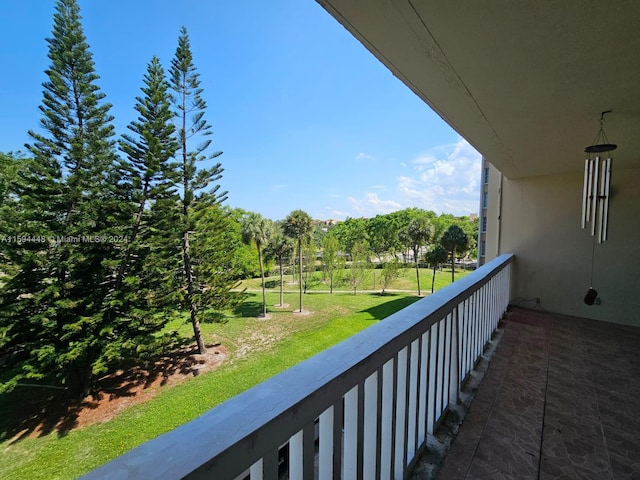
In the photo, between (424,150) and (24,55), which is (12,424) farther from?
(424,150)

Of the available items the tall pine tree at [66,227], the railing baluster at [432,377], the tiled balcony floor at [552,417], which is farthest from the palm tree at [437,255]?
the railing baluster at [432,377]

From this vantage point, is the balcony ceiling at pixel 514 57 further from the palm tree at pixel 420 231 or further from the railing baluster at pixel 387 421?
the palm tree at pixel 420 231

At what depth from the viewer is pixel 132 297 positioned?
25.6 feet

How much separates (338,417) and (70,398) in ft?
33.4

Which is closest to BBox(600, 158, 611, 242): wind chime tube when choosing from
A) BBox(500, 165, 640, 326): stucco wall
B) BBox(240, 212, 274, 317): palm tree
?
BBox(500, 165, 640, 326): stucco wall

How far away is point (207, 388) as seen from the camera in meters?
7.29

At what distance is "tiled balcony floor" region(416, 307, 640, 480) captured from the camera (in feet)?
3.50

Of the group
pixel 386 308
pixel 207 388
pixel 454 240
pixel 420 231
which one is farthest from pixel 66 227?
pixel 420 231

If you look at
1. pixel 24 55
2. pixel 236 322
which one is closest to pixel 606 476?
pixel 24 55

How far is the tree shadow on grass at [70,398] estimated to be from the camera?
6254 millimetres

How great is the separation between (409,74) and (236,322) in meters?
12.3

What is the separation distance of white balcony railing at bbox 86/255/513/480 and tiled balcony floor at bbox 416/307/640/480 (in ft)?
0.63

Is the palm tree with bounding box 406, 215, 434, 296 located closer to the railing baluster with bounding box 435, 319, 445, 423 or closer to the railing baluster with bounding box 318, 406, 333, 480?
the railing baluster with bounding box 435, 319, 445, 423

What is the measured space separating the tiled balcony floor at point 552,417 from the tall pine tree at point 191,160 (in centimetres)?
892
